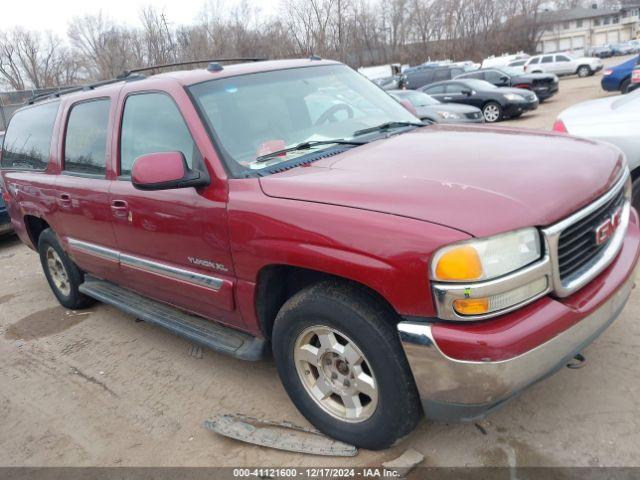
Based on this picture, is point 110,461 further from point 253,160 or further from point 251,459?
point 253,160

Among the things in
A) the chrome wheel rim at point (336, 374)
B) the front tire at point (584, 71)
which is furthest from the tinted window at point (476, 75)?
the chrome wheel rim at point (336, 374)

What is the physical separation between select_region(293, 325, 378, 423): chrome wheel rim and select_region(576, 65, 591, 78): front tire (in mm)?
38257

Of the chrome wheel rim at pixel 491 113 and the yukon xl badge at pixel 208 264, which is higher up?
the yukon xl badge at pixel 208 264

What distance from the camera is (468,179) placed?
226 cm

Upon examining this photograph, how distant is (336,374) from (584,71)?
38355 millimetres

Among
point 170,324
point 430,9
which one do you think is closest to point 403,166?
point 170,324

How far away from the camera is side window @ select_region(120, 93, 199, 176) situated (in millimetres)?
3018

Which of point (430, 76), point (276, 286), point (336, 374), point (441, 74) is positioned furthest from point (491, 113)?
point (336, 374)

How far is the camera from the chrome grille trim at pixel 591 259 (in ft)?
6.76

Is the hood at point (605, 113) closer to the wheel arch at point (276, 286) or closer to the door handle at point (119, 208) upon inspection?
the wheel arch at point (276, 286)

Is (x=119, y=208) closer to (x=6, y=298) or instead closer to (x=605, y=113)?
(x=6, y=298)

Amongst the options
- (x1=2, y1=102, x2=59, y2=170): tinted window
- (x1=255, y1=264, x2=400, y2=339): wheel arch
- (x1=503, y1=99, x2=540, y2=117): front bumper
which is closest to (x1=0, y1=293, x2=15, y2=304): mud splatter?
(x1=2, y1=102, x2=59, y2=170): tinted window

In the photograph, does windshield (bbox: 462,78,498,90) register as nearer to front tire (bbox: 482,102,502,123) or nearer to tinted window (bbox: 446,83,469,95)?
tinted window (bbox: 446,83,469,95)

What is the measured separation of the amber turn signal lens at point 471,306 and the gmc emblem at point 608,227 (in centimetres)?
79
